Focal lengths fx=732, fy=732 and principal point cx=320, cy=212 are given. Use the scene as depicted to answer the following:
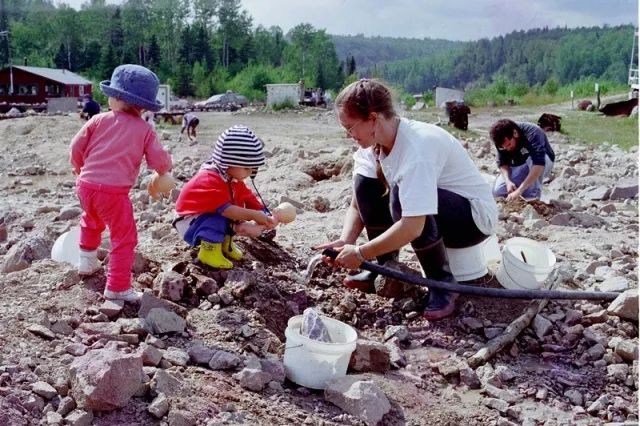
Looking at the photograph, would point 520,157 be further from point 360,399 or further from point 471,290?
point 360,399

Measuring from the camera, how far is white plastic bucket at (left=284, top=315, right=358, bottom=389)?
286 centimetres

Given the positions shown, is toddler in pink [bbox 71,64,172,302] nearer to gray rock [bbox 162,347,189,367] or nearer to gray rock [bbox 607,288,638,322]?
gray rock [bbox 162,347,189,367]

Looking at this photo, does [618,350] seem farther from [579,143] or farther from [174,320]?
[579,143]

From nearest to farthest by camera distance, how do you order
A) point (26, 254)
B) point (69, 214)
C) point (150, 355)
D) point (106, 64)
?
point (150, 355) < point (26, 254) < point (69, 214) < point (106, 64)

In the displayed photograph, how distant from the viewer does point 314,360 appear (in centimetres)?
287

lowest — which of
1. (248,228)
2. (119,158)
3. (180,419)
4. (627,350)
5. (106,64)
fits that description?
(627,350)

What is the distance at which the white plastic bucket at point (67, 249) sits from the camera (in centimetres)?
403

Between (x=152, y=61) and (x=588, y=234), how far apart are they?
54.7 meters

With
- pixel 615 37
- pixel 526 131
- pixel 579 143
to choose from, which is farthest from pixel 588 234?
pixel 615 37

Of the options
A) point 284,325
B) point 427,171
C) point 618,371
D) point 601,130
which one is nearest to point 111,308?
point 284,325

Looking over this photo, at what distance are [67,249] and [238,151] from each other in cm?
117

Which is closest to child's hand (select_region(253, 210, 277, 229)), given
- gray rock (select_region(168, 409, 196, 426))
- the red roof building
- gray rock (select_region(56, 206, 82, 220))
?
gray rock (select_region(168, 409, 196, 426))

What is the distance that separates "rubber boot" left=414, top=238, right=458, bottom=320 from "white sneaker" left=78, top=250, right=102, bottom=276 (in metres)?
1.59

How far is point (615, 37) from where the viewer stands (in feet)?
390
